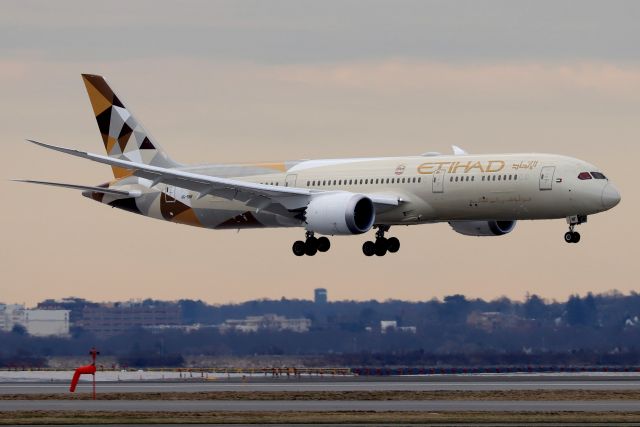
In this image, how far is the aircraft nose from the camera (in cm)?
8938

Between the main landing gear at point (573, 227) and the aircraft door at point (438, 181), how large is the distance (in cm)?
719

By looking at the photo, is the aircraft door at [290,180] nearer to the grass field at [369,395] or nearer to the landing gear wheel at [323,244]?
the landing gear wheel at [323,244]

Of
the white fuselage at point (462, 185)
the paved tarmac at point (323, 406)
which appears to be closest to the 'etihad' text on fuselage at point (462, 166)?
the white fuselage at point (462, 185)

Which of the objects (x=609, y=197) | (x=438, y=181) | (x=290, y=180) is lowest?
(x=609, y=197)

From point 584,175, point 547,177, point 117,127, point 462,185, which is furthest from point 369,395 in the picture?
point 117,127

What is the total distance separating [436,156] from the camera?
95.4 metres

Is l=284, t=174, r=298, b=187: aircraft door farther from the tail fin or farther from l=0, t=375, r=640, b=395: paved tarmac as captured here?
the tail fin

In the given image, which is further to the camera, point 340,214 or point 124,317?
point 124,317

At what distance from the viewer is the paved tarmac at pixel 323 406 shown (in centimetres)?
6769

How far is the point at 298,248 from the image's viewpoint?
98062 millimetres

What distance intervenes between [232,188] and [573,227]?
19710 mm

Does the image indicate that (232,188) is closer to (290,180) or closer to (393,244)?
(290,180)

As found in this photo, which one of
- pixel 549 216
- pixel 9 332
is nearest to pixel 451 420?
pixel 549 216

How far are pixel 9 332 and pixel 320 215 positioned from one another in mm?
53965
